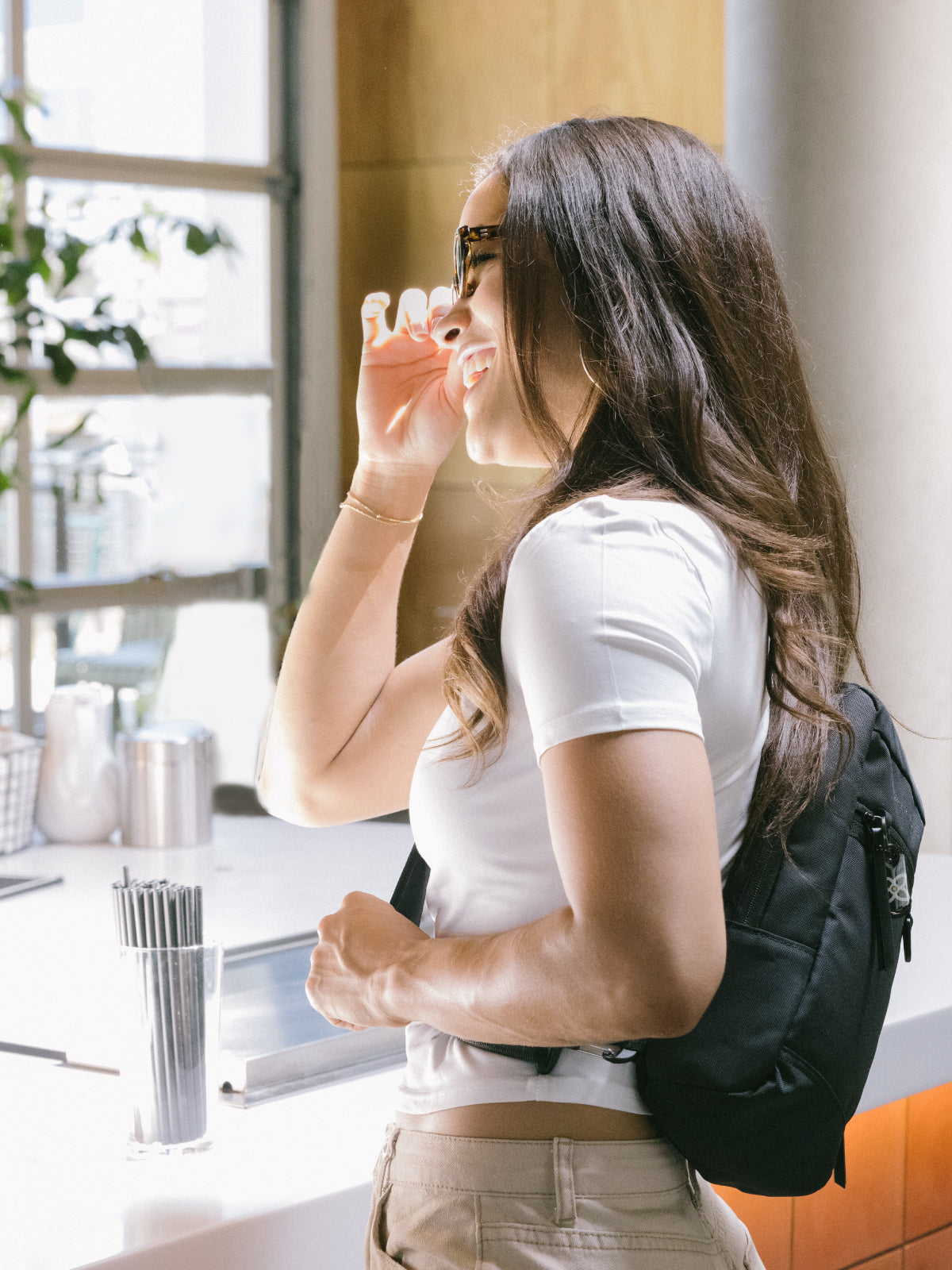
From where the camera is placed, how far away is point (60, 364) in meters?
2.37

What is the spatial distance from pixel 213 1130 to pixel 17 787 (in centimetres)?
112

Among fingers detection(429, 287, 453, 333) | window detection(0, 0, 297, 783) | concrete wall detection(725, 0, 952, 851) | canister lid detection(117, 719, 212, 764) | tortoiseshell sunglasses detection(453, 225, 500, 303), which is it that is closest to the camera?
tortoiseshell sunglasses detection(453, 225, 500, 303)

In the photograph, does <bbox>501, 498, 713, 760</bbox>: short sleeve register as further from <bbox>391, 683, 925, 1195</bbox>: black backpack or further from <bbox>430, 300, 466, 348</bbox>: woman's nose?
<bbox>430, 300, 466, 348</bbox>: woman's nose

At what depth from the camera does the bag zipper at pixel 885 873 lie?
784mm

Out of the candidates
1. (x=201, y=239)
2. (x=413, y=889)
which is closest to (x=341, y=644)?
(x=413, y=889)

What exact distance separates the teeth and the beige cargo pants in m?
0.48

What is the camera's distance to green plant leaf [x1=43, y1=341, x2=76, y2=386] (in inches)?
93.0

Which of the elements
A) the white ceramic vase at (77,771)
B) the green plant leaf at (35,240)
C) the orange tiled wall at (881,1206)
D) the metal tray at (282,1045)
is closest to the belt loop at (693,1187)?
the metal tray at (282,1045)

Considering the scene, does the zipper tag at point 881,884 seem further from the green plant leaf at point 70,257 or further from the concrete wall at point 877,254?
the green plant leaf at point 70,257

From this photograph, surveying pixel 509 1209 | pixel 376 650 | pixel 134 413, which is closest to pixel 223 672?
pixel 134 413

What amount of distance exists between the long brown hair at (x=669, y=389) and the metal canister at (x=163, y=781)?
130 cm

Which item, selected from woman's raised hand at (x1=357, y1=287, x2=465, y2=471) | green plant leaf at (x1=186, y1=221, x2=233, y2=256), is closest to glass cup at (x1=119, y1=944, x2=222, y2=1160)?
woman's raised hand at (x1=357, y1=287, x2=465, y2=471)

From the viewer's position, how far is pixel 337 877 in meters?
1.89

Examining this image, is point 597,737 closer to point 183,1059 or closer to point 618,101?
point 183,1059
